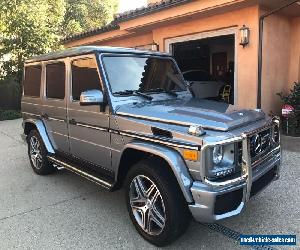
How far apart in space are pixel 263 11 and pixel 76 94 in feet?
17.1

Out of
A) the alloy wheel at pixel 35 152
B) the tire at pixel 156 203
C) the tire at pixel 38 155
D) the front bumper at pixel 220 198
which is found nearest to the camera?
the front bumper at pixel 220 198

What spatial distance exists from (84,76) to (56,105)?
884 millimetres

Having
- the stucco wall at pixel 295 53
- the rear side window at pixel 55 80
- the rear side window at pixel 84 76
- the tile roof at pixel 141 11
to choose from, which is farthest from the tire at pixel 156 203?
the stucco wall at pixel 295 53

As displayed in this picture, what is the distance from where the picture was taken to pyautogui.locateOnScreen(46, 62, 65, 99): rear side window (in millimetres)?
5062

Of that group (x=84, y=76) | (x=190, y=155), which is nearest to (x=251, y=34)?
(x=84, y=76)

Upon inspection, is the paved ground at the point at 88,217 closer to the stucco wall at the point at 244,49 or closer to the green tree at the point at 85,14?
the stucco wall at the point at 244,49

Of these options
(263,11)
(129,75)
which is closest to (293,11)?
(263,11)

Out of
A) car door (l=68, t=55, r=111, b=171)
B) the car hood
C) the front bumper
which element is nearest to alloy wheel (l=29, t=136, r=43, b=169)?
car door (l=68, t=55, r=111, b=171)

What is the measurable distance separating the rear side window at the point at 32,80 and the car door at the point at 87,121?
1.23 metres

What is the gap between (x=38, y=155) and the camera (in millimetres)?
5910

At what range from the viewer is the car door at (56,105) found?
16.5 feet

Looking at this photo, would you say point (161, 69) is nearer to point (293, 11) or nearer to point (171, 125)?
point (171, 125)

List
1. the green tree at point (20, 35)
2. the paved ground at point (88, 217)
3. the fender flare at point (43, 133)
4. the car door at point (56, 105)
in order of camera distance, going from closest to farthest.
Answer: the paved ground at point (88, 217), the car door at point (56, 105), the fender flare at point (43, 133), the green tree at point (20, 35)

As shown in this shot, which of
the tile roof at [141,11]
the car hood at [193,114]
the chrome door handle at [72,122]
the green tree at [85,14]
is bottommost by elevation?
the chrome door handle at [72,122]
